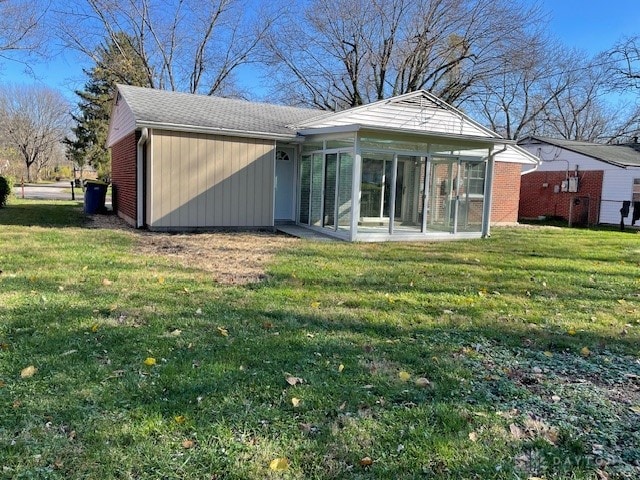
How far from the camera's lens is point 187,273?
636cm

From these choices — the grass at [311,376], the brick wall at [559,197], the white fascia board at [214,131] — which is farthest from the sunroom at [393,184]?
the brick wall at [559,197]

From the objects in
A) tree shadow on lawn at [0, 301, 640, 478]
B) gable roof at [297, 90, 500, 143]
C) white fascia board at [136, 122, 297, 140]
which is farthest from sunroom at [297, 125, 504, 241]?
tree shadow on lawn at [0, 301, 640, 478]

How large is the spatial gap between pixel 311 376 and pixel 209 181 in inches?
335

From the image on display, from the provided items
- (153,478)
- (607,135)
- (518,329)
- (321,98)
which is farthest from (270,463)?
(607,135)

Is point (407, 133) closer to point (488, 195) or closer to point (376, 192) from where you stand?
point (376, 192)

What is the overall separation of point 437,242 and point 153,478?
942 cm

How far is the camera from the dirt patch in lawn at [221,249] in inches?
262

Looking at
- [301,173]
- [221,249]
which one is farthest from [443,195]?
[221,249]

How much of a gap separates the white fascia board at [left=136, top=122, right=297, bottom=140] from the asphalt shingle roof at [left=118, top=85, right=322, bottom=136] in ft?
0.11

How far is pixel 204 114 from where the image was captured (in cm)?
1194

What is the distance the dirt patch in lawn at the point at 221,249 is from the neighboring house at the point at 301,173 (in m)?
0.88

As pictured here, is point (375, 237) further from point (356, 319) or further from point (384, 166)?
point (356, 319)

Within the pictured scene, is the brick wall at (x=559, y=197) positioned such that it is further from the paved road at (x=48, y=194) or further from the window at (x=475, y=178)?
the paved road at (x=48, y=194)

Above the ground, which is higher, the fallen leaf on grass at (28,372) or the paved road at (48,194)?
the paved road at (48,194)
